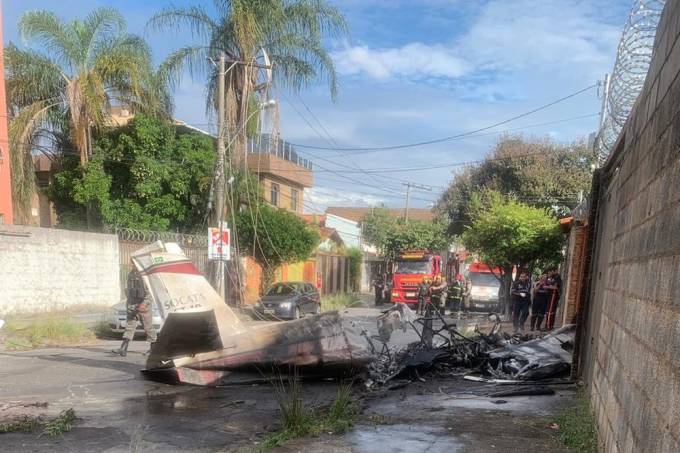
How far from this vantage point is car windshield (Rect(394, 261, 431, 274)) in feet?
95.0

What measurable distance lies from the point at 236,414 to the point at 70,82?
Answer: 56.1 feet

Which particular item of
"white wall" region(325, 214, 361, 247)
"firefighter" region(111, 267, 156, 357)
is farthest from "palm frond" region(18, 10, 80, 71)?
"white wall" region(325, 214, 361, 247)

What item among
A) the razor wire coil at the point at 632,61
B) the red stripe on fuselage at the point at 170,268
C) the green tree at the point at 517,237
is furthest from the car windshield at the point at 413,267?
the razor wire coil at the point at 632,61

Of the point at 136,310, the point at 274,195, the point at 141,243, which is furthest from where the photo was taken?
the point at 274,195

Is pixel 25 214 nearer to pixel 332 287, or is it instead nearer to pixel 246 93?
pixel 246 93

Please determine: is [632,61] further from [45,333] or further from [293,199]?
[293,199]

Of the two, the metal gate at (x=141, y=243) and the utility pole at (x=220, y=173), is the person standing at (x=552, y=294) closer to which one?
the utility pole at (x=220, y=173)

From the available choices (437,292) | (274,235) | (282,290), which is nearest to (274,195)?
(274,235)

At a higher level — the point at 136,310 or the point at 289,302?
the point at 136,310

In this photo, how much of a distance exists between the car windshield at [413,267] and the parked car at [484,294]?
2287 mm

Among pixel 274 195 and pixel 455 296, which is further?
pixel 274 195

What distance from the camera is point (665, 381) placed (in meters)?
2.93

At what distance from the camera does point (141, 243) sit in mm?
20219

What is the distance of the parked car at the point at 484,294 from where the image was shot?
28625 millimetres
